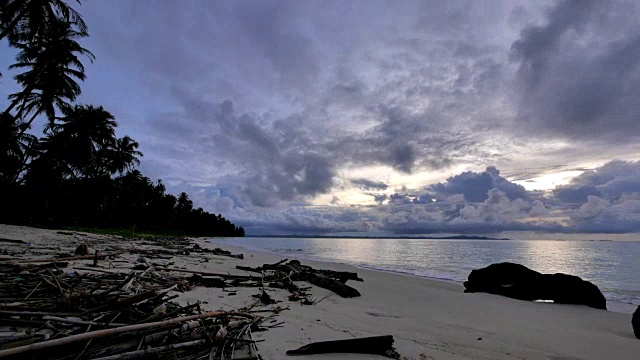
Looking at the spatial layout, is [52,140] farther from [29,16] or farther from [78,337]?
[78,337]

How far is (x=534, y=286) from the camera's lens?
1104cm

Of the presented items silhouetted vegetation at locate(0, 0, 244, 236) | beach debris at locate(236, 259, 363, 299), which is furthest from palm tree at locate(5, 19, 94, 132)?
beach debris at locate(236, 259, 363, 299)

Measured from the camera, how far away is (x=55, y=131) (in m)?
37.8

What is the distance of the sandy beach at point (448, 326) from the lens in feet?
16.5

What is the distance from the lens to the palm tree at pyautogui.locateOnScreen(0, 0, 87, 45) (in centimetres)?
2083

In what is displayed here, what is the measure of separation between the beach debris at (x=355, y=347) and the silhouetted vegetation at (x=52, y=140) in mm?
27431

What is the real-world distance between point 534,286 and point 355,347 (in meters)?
9.40

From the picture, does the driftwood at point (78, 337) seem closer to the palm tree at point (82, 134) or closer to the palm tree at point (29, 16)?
the palm tree at point (29, 16)

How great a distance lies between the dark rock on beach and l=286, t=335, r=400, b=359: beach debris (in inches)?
346

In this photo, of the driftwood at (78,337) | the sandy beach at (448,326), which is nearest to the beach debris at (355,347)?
the sandy beach at (448,326)

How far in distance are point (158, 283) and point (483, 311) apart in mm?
7989

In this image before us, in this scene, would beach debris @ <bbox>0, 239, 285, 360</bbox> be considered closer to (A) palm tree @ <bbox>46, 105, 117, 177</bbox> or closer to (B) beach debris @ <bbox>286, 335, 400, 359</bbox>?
(B) beach debris @ <bbox>286, 335, 400, 359</bbox>

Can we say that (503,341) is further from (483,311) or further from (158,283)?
(158,283)

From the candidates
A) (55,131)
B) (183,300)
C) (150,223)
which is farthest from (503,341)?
(150,223)
